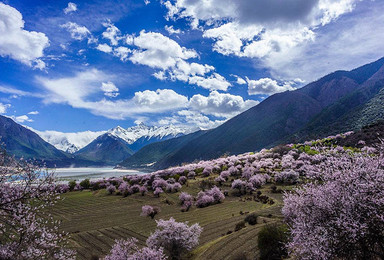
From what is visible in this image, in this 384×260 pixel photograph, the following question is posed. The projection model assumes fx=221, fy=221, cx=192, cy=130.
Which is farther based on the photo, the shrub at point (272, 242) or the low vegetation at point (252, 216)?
the shrub at point (272, 242)

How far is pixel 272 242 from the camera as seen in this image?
14.2 m

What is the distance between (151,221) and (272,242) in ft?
58.7

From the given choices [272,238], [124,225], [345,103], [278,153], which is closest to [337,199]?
[272,238]

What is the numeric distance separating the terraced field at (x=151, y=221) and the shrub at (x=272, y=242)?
1.16 metres

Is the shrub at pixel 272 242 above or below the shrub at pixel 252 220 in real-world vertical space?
above

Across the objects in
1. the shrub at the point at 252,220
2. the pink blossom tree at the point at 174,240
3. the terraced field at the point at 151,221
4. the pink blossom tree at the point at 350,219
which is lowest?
the terraced field at the point at 151,221

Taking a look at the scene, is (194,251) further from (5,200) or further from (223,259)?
(5,200)

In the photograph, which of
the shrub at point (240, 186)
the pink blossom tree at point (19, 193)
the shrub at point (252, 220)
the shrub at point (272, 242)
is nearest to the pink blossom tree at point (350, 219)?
the shrub at point (272, 242)

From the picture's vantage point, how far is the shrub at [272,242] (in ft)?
45.6

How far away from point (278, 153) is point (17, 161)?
64.8 metres

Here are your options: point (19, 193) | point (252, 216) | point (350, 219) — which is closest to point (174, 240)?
point (252, 216)

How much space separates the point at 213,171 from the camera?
59188 mm

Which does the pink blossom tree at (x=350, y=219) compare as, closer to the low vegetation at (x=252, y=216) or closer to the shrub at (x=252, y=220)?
the low vegetation at (x=252, y=216)

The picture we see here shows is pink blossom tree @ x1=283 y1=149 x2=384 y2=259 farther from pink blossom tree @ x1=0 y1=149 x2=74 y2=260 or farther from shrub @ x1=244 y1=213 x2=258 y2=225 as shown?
shrub @ x1=244 y1=213 x2=258 y2=225
